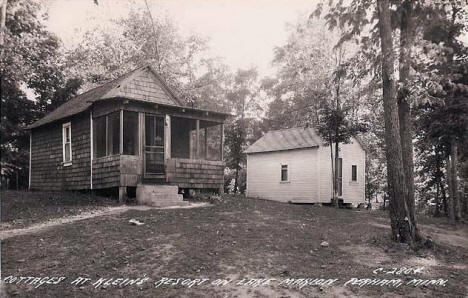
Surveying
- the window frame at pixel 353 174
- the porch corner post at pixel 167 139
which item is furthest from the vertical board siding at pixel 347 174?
the porch corner post at pixel 167 139

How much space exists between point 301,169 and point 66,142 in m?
13.1

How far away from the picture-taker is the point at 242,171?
132 ft

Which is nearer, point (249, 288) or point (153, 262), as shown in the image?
point (249, 288)

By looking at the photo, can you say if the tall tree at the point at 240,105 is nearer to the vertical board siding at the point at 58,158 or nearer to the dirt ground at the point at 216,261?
the vertical board siding at the point at 58,158

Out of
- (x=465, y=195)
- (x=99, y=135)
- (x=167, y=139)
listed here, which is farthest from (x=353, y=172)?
(x=99, y=135)

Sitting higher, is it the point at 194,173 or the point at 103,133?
the point at 103,133

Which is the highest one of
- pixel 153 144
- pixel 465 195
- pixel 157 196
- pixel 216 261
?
pixel 153 144

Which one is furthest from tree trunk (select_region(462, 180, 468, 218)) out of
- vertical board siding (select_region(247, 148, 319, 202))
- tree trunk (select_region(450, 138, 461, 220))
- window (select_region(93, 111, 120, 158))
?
window (select_region(93, 111, 120, 158))

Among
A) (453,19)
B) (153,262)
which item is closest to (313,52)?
(453,19)

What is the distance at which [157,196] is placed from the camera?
49.5 ft

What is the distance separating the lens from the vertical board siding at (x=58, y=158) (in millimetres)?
17500

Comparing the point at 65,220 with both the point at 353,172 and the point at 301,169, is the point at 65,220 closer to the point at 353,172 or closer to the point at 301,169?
the point at 301,169

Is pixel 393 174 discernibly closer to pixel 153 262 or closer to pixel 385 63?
pixel 385 63

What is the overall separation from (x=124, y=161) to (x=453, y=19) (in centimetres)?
1478
